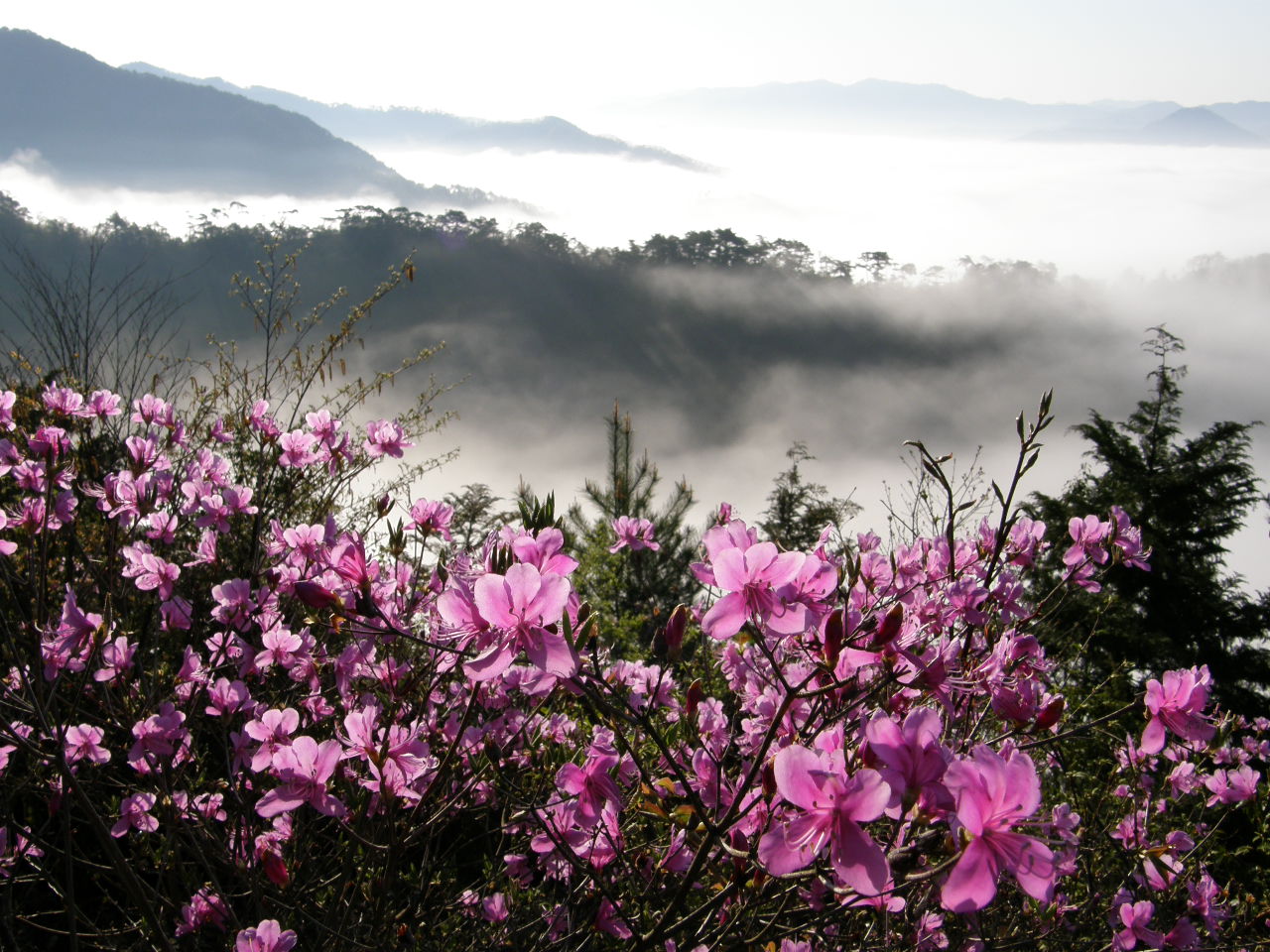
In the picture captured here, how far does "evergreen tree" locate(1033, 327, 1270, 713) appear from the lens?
43.6 feet

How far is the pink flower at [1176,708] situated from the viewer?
54.1 inches

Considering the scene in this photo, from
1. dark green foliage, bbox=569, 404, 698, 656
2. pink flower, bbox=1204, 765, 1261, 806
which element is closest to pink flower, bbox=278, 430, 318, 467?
pink flower, bbox=1204, 765, 1261, 806

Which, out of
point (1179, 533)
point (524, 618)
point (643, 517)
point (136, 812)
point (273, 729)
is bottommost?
point (1179, 533)

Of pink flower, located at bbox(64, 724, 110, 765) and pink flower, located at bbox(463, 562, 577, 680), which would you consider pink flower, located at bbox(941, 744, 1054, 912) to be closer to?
pink flower, located at bbox(463, 562, 577, 680)

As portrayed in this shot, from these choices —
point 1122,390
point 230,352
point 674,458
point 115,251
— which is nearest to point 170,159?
point 115,251

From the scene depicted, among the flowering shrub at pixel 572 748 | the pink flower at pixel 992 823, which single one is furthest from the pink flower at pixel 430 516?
the pink flower at pixel 992 823

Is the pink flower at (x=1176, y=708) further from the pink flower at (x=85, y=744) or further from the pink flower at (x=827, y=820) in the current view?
the pink flower at (x=85, y=744)

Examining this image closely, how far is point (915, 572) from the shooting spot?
7.34 feet

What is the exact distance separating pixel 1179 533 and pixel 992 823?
1649cm

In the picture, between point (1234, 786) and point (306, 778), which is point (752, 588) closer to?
point (306, 778)

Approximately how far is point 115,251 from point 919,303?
3031 inches

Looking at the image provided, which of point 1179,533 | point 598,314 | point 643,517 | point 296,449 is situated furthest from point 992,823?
point 598,314

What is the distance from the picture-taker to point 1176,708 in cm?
139

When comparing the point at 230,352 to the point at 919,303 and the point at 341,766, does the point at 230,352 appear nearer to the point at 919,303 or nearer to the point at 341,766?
the point at 341,766
